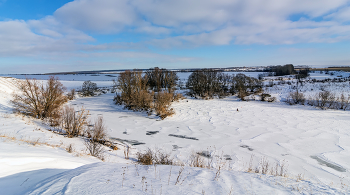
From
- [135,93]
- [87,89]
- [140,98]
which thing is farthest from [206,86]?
[87,89]

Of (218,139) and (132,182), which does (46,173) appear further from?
(218,139)

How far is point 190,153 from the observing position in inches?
291

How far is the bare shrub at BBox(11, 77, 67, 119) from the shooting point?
1147 centimetres

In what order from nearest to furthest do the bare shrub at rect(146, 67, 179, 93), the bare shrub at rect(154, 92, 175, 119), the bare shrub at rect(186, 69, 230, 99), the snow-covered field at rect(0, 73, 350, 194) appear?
1. the snow-covered field at rect(0, 73, 350, 194)
2. the bare shrub at rect(154, 92, 175, 119)
3. the bare shrub at rect(146, 67, 179, 93)
4. the bare shrub at rect(186, 69, 230, 99)

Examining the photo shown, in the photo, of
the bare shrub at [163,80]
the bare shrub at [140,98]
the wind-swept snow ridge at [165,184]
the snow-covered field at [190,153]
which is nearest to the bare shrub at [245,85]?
the bare shrub at [163,80]

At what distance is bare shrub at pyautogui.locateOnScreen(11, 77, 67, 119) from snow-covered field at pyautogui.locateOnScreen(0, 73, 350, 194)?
1.03 metres

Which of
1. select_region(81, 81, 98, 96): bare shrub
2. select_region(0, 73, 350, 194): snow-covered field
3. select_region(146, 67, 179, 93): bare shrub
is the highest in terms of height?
select_region(146, 67, 179, 93): bare shrub

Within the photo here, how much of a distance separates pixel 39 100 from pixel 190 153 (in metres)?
11.9

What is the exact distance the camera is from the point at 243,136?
9.58 metres

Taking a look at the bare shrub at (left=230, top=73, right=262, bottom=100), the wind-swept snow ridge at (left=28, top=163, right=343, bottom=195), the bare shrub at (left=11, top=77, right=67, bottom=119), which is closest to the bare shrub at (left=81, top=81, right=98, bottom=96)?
the bare shrub at (left=11, top=77, right=67, bottom=119)

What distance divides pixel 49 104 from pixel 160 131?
866cm

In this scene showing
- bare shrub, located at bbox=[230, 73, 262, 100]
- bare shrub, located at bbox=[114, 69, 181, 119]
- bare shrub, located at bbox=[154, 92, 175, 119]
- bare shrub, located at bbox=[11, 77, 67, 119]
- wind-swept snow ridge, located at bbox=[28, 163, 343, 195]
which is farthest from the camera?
bare shrub, located at bbox=[230, 73, 262, 100]

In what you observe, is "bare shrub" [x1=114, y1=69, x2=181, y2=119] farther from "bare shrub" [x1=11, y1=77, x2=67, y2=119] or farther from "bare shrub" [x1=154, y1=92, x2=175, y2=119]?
"bare shrub" [x1=11, y1=77, x2=67, y2=119]

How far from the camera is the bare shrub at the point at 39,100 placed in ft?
37.6
